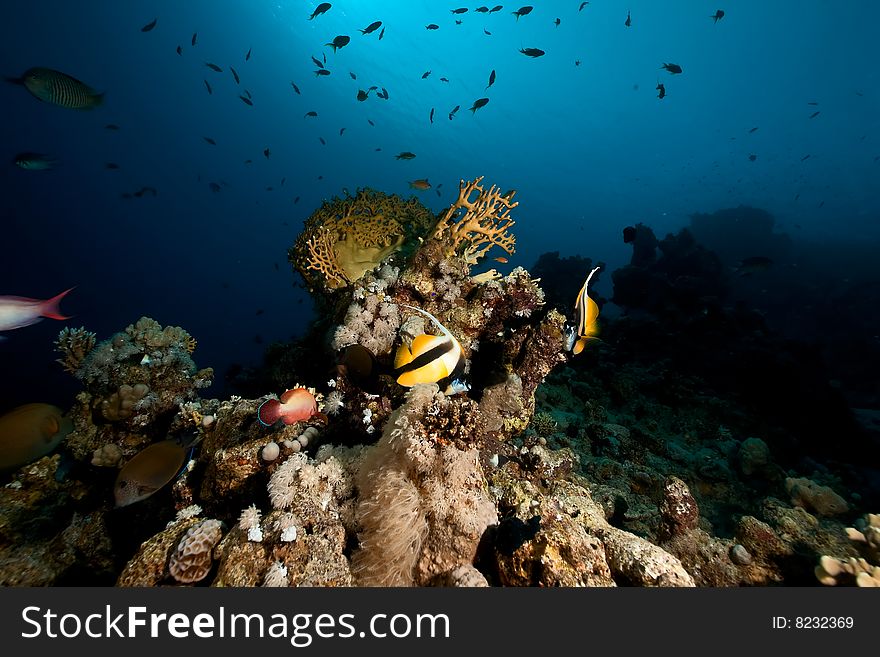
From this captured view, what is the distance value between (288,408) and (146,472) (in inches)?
49.3

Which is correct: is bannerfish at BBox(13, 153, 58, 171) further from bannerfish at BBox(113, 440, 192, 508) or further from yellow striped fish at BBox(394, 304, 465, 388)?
yellow striped fish at BBox(394, 304, 465, 388)

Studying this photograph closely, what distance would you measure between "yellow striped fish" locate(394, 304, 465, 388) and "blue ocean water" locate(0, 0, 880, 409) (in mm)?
25532

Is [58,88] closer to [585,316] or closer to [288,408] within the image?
[288,408]

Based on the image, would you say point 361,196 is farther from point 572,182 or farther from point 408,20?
point 572,182

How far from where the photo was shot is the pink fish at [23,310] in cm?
230

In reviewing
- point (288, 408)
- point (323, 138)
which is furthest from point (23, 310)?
point (323, 138)

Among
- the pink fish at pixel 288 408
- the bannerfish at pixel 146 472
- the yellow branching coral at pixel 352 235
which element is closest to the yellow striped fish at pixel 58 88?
the yellow branching coral at pixel 352 235

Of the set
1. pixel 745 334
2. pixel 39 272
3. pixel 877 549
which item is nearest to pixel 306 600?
pixel 877 549

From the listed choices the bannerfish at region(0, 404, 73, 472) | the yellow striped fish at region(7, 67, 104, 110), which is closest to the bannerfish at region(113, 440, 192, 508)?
the bannerfish at region(0, 404, 73, 472)

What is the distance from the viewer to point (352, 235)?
5.41m

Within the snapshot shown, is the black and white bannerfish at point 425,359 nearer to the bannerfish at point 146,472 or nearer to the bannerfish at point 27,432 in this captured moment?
the bannerfish at point 146,472

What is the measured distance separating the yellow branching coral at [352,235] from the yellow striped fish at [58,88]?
3.36 metres

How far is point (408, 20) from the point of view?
61094 millimetres

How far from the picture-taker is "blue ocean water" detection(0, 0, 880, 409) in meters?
40.0
